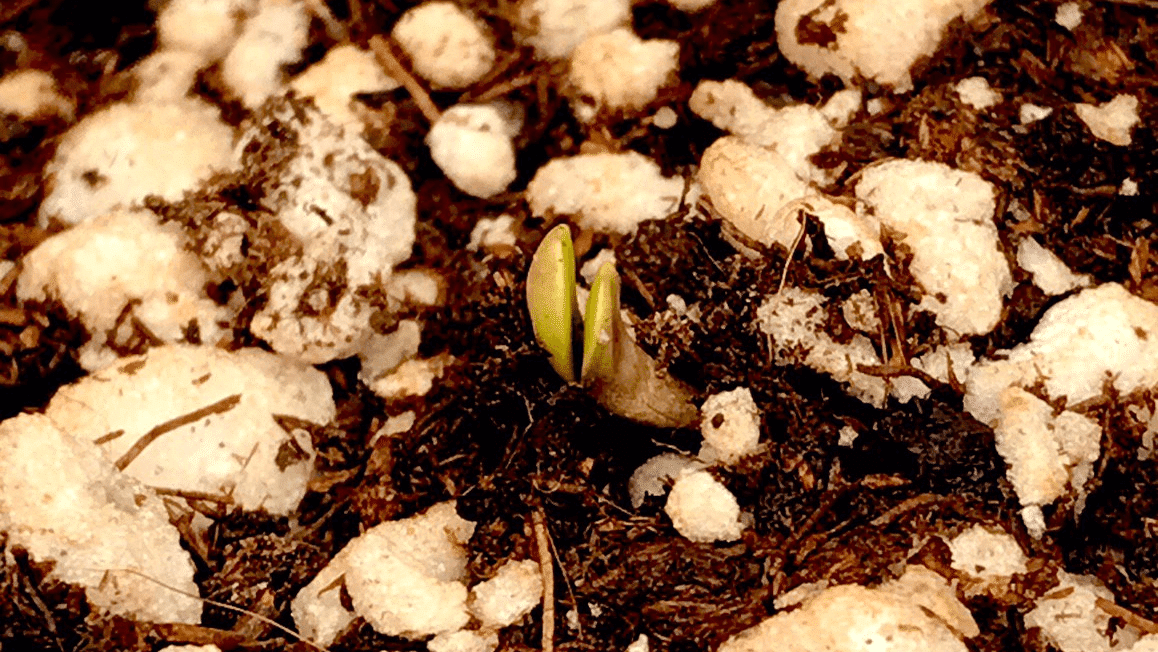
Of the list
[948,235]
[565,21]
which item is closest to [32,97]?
[565,21]

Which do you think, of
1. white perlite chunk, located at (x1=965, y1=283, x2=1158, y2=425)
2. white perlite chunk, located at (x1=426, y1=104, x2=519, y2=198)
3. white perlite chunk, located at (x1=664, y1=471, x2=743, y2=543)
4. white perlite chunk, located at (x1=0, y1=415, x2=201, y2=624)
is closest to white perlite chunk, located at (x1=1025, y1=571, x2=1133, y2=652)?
white perlite chunk, located at (x1=965, y1=283, x2=1158, y2=425)

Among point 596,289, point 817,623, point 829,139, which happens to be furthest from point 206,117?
point 817,623

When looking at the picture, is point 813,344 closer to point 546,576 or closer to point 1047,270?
point 1047,270

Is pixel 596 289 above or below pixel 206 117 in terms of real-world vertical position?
below

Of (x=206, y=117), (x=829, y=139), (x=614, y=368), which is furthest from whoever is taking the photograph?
(x=206, y=117)

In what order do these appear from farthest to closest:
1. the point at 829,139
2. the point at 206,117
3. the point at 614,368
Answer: the point at 206,117, the point at 829,139, the point at 614,368

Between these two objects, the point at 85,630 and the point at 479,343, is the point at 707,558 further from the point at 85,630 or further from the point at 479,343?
the point at 85,630

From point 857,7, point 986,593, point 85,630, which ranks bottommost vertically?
point 986,593
